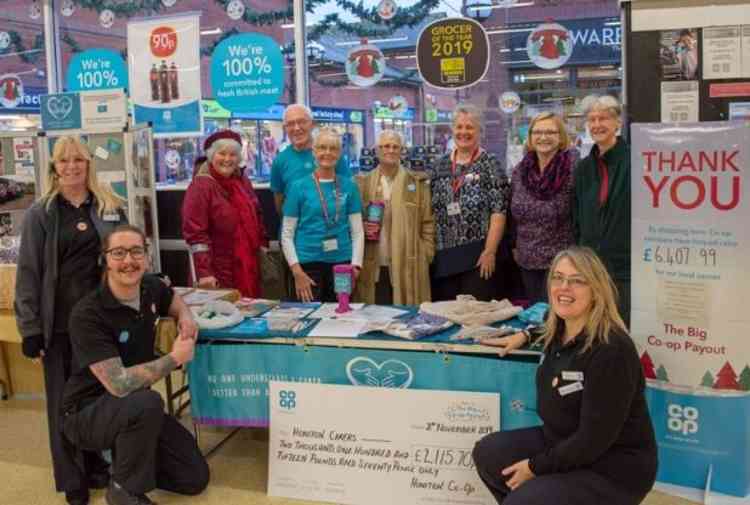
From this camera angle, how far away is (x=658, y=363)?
9.44 feet

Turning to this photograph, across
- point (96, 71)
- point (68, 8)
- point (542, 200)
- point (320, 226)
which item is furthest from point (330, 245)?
point (68, 8)

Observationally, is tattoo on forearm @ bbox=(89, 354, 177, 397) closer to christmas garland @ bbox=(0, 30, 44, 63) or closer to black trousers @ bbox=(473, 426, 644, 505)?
black trousers @ bbox=(473, 426, 644, 505)

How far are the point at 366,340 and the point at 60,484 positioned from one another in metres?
1.39

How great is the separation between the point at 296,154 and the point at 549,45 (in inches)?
62.8

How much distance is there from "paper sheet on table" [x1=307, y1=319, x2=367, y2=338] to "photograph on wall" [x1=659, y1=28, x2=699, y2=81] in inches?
59.5

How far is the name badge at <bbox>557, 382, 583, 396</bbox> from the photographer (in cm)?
216

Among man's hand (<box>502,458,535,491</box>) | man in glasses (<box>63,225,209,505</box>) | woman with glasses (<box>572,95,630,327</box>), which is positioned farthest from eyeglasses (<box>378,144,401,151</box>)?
man's hand (<box>502,458,535,491</box>)

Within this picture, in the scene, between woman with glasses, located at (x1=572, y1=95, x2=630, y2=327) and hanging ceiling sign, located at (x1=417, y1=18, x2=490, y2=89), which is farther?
hanging ceiling sign, located at (x1=417, y1=18, x2=490, y2=89)

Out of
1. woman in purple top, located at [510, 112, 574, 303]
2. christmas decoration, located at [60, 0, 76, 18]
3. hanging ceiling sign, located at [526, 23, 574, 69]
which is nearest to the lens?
woman in purple top, located at [510, 112, 574, 303]

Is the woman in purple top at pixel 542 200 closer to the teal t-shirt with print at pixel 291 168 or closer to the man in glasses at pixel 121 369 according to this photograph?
the teal t-shirt with print at pixel 291 168

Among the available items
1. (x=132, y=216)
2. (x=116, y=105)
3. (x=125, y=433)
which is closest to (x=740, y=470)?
(x=125, y=433)

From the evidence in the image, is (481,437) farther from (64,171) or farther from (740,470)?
(64,171)

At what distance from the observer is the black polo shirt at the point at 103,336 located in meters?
2.68

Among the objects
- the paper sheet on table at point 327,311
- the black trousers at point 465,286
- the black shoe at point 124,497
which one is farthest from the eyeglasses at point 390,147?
the black shoe at point 124,497
